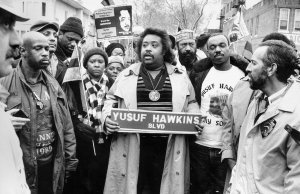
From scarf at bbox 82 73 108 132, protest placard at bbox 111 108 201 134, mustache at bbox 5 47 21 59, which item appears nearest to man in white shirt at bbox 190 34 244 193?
protest placard at bbox 111 108 201 134

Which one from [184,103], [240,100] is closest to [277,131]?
[240,100]

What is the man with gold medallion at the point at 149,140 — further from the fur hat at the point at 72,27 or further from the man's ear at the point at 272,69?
the fur hat at the point at 72,27

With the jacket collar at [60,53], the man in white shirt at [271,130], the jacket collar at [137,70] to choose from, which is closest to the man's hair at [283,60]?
the man in white shirt at [271,130]

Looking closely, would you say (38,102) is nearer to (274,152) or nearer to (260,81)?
(260,81)

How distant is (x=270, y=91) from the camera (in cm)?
309

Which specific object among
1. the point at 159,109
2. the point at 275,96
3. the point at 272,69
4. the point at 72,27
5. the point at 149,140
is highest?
the point at 72,27

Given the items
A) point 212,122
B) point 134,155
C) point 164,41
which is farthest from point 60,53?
point 212,122

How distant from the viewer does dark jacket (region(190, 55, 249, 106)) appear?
179 inches

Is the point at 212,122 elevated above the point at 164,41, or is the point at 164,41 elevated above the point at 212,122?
the point at 164,41

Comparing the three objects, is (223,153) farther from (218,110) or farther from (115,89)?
(115,89)

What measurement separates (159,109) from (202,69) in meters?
0.90

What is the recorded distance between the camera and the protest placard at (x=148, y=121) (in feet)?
13.4

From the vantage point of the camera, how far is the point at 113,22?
7336mm

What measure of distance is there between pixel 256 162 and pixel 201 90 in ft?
5.62
